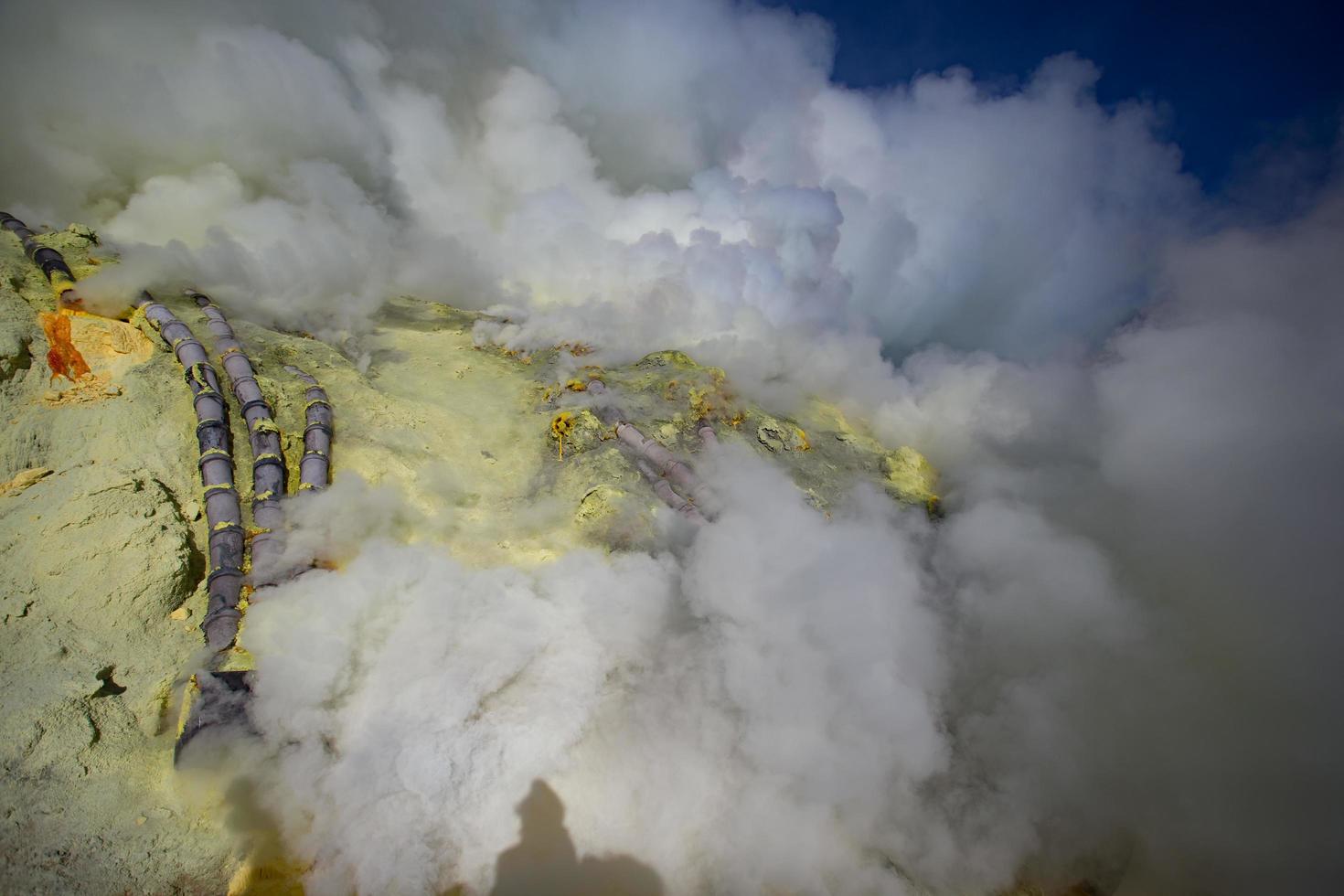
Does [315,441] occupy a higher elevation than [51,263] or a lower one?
lower

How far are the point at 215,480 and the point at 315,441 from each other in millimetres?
1834

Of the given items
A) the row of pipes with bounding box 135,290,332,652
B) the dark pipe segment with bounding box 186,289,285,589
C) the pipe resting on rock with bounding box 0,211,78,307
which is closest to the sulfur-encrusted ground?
the pipe resting on rock with bounding box 0,211,78,307

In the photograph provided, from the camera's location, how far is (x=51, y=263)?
37.3ft

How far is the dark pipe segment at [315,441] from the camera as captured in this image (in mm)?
10055

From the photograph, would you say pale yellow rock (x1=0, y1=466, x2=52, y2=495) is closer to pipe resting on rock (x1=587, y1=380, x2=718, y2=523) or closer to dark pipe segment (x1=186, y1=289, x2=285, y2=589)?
dark pipe segment (x1=186, y1=289, x2=285, y2=589)

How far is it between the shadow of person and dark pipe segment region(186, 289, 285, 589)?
5.69 metres

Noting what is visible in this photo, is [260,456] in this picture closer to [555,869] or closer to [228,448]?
[228,448]

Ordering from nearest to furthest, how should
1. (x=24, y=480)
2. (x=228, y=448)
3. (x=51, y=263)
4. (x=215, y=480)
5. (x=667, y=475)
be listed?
(x=24, y=480)
(x=215, y=480)
(x=228, y=448)
(x=51, y=263)
(x=667, y=475)

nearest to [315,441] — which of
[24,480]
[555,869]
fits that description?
[24,480]

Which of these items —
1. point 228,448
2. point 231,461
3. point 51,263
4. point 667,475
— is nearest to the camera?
point 231,461

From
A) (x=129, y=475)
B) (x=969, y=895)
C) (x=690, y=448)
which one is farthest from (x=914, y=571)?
(x=129, y=475)

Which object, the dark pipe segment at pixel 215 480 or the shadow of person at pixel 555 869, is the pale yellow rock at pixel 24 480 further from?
the shadow of person at pixel 555 869

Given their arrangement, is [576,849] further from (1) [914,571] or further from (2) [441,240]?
(2) [441,240]

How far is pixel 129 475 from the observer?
8.69 m
